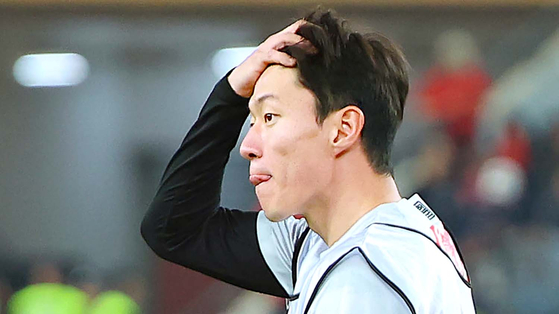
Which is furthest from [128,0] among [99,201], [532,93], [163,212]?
[163,212]

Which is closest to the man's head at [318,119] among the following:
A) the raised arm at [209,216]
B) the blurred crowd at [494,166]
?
the raised arm at [209,216]

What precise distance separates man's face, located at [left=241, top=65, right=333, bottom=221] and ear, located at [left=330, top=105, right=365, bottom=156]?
0.6 inches

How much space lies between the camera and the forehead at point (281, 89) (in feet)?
4.04

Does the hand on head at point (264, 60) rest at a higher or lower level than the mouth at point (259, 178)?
higher

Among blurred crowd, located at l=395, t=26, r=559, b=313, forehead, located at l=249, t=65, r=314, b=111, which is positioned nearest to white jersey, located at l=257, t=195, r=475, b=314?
forehead, located at l=249, t=65, r=314, b=111

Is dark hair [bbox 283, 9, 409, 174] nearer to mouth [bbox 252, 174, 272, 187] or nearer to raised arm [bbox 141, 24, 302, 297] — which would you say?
mouth [bbox 252, 174, 272, 187]

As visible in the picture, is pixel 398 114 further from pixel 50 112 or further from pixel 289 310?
pixel 50 112

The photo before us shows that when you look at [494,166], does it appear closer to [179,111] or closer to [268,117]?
[179,111]

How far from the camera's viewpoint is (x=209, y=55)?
13.9ft

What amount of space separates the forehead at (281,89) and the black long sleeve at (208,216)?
7.4 inches

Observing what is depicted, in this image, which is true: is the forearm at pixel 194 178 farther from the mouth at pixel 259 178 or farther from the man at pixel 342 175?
the mouth at pixel 259 178

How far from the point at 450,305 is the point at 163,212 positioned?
61cm

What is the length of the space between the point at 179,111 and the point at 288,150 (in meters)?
3.04

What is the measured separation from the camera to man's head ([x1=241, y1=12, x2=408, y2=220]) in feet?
4.01
